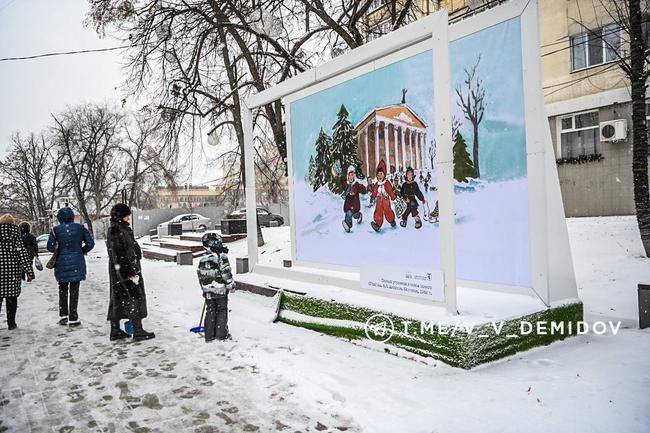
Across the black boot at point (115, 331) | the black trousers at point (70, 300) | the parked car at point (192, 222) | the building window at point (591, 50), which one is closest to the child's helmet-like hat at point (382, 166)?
the black boot at point (115, 331)

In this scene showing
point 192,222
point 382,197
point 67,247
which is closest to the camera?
point 382,197

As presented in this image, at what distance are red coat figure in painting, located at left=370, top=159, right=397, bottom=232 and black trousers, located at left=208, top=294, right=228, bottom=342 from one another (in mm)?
2525

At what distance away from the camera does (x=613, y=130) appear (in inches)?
593

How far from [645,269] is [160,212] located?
35038 mm

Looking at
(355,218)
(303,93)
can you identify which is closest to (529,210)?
(355,218)

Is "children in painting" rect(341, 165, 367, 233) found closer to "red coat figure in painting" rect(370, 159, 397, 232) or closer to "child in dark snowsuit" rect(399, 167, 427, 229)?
"red coat figure in painting" rect(370, 159, 397, 232)

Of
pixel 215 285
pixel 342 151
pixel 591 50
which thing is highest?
pixel 591 50

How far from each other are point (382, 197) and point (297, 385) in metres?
3.33

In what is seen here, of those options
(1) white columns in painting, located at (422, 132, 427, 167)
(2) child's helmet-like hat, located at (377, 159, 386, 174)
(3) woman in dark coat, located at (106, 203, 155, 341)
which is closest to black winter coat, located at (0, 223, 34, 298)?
(3) woman in dark coat, located at (106, 203, 155, 341)

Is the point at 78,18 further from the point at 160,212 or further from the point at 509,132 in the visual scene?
the point at 160,212

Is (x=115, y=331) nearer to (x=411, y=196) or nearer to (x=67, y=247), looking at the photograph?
(x=67, y=247)

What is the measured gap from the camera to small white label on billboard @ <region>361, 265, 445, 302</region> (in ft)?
17.4

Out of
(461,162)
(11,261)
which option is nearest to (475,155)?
(461,162)

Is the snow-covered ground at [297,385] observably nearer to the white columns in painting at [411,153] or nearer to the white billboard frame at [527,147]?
the white billboard frame at [527,147]
